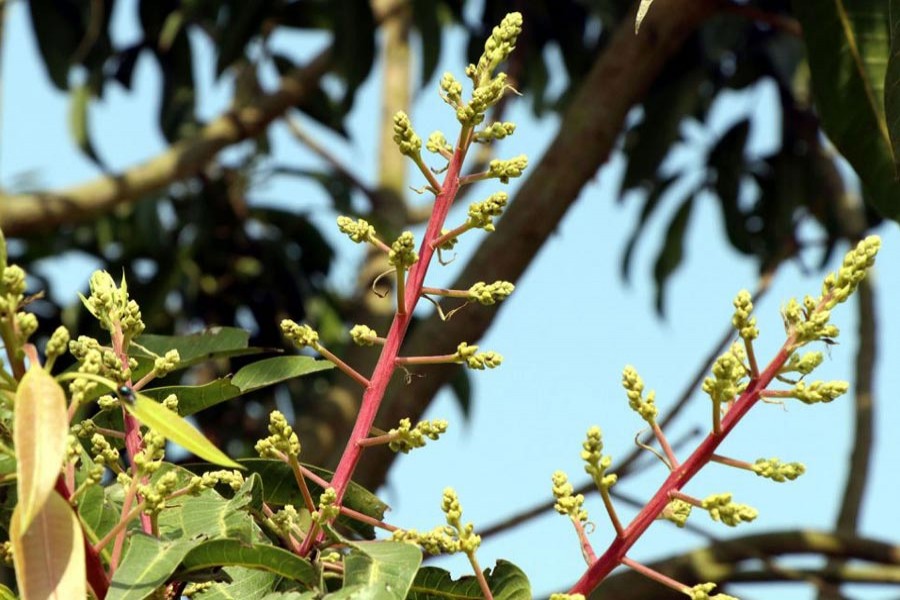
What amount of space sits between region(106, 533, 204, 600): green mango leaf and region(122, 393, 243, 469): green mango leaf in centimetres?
6

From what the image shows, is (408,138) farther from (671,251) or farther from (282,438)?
(671,251)

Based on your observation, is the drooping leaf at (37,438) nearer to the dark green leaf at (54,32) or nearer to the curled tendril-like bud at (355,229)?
the curled tendril-like bud at (355,229)

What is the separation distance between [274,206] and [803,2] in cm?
273

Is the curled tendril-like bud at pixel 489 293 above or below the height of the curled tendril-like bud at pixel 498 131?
below

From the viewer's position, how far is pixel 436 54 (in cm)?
276

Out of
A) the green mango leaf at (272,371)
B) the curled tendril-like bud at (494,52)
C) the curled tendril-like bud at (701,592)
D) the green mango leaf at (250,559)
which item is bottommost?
the green mango leaf at (250,559)

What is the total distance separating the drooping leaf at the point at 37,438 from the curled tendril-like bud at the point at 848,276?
358mm

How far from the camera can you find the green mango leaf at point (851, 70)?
1355mm

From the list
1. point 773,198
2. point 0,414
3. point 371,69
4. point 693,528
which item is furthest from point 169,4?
point 0,414

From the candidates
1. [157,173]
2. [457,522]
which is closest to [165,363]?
[457,522]

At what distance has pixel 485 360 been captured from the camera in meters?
0.74

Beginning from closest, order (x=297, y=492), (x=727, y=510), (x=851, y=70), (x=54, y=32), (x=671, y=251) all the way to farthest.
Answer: (x=727, y=510), (x=297, y=492), (x=851, y=70), (x=54, y=32), (x=671, y=251)

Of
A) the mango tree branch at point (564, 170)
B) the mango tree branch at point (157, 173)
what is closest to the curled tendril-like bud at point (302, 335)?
the mango tree branch at point (564, 170)

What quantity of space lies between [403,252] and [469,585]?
0.61 feet
